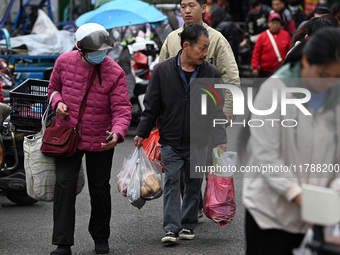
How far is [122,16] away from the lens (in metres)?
12.8

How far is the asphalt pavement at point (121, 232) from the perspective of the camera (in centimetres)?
642

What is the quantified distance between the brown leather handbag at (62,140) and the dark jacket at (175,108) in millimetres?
624

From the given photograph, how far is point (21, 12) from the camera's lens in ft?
54.3

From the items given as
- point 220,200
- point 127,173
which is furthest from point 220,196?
point 127,173

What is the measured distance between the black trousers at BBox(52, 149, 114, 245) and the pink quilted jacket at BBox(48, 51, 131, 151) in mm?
155

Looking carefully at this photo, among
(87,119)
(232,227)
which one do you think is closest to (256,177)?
(87,119)

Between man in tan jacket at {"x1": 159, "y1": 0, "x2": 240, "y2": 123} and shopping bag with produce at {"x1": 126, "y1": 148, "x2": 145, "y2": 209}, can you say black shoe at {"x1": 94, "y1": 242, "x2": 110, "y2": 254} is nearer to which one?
shopping bag with produce at {"x1": 126, "y1": 148, "x2": 145, "y2": 209}

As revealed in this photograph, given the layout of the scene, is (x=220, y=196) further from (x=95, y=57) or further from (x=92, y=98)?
(x=95, y=57)

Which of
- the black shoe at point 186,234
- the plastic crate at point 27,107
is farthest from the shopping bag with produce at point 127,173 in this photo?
the plastic crate at point 27,107

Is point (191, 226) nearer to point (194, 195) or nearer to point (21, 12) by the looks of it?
point (194, 195)

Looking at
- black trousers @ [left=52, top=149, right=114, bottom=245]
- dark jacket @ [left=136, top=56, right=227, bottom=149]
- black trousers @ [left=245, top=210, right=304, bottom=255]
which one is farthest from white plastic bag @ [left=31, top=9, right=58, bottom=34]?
black trousers @ [left=245, top=210, right=304, bottom=255]

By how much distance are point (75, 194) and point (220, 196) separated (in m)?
1.24

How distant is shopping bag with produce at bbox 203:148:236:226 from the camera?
6500mm

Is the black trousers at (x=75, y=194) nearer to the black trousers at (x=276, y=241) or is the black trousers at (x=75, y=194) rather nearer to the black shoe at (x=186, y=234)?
the black shoe at (x=186, y=234)
